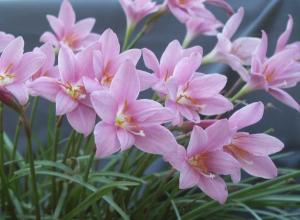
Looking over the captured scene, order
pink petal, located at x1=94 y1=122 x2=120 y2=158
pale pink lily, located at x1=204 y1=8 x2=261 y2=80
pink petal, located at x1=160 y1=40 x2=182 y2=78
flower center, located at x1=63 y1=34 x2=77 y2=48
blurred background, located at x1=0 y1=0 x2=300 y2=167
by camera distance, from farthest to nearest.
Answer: blurred background, located at x1=0 y1=0 x2=300 y2=167, flower center, located at x1=63 y1=34 x2=77 y2=48, pale pink lily, located at x1=204 y1=8 x2=261 y2=80, pink petal, located at x1=160 y1=40 x2=182 y2=78, pink petal, located at x1=94 y1=122 x2=120 y2=158

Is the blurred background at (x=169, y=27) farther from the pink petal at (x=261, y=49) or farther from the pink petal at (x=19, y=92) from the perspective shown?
the pink petal at (x=19, y=92)

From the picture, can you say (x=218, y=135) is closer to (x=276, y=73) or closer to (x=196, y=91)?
(x=196, y=91)

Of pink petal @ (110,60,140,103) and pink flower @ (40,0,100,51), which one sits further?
pink flower @ (40,0,100,51)

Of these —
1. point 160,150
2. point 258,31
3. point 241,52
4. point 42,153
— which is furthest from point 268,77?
point 258,31

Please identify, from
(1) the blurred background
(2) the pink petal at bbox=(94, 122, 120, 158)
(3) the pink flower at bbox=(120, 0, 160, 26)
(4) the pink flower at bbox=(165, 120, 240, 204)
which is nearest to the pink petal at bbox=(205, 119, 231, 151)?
(4) the pink flower at bbox=(165, 120, 240, 204)

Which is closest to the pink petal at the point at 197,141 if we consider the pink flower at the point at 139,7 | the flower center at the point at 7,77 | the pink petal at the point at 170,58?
the pink petal at the point at 170,58

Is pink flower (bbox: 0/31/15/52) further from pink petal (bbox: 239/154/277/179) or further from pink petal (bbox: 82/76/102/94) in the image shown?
pink petal (bbox: 239/154/277/179)

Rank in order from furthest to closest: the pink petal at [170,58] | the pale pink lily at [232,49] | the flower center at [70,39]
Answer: the flower center at [70,39] → the pale pink lily at [232,49] → the pink petal at [170,58]
